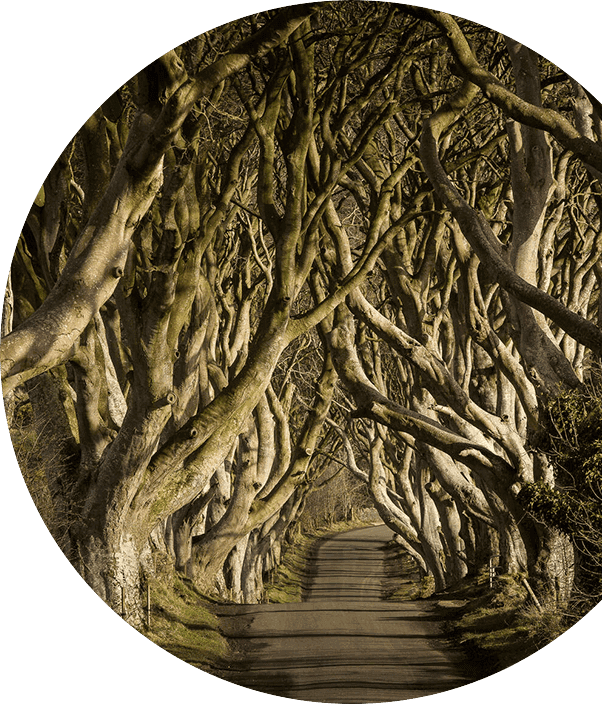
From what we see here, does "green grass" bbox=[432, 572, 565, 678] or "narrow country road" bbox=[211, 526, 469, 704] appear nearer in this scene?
"narrow country road" bbox=[211, 526, 469, 704]

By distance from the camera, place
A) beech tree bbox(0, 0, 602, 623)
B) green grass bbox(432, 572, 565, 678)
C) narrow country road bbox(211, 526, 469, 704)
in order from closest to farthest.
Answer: narrow country road bbox(211, 526, 469, 704) → green grass bbox(432, 572, 565, 678) → beech tree bbox(0, 0, 602, 623)

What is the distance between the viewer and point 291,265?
284 inches

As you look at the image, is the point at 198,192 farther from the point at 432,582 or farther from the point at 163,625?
the point at 432,582

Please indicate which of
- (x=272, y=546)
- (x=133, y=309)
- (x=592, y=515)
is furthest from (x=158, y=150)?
(x=272, y=546)

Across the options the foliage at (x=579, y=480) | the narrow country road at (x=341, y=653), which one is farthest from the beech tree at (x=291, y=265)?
the narrow country road at (x=341, y=653)

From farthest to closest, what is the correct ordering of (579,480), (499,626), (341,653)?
1. (499,626)
2. (341,653)
3. (579,480)

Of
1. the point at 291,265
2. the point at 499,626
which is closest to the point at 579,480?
the point at 499,626

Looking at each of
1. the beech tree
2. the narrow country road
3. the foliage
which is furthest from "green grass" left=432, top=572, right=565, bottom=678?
the foliage

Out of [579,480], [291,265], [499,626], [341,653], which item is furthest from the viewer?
[291,265]

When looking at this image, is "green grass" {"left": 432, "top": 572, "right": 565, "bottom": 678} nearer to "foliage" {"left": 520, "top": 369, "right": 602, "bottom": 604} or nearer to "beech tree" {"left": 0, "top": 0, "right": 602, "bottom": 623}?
"beech tree" {"left": 0, "top": 0, "right": 602, "bottom": 623}

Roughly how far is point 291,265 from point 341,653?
11.8ft

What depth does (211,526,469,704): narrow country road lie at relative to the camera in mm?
5730

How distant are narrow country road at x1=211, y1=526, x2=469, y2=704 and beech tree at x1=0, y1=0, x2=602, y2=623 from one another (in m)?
1.20

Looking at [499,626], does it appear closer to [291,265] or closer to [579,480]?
[579,480]
